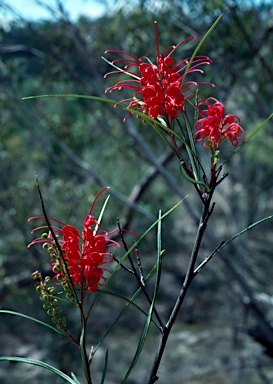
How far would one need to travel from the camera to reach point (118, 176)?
19.1 ft

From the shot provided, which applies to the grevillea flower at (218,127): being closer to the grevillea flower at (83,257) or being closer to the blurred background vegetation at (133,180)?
the grevillea flower at (83,257)

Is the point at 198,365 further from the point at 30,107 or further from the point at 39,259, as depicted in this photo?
the point at 30,107

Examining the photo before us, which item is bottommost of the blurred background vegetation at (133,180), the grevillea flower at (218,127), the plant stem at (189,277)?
the plant stem at (189,277)

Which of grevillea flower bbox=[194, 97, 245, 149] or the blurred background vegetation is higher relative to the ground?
the blurred background vegetation

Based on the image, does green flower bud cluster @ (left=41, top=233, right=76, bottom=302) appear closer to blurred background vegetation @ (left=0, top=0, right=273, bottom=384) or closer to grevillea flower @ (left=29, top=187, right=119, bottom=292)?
grevillea flower @ (left=29, top=187, right=119, bottom=292)

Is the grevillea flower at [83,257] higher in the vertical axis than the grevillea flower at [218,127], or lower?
lower

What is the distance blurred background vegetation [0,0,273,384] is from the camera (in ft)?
12.1

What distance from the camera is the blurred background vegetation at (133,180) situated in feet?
12.1

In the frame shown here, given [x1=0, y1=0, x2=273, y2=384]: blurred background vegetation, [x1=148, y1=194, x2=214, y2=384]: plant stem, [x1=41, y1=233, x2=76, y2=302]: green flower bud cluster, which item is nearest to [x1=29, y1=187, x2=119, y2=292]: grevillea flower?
[x1=41, y1=233, x2=76, y2=302]: green flower bud cluster

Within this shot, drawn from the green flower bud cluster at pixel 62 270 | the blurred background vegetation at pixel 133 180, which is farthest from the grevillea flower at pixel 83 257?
the blurred background vegetation at pixel 133 180

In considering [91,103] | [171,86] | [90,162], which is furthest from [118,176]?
[171,86]

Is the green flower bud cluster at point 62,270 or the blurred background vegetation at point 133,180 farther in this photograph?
the blurred background vegetation at point 133,180

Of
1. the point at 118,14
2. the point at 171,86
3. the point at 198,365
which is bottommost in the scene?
the point at 171,86

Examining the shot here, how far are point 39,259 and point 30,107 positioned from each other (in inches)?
61.7
